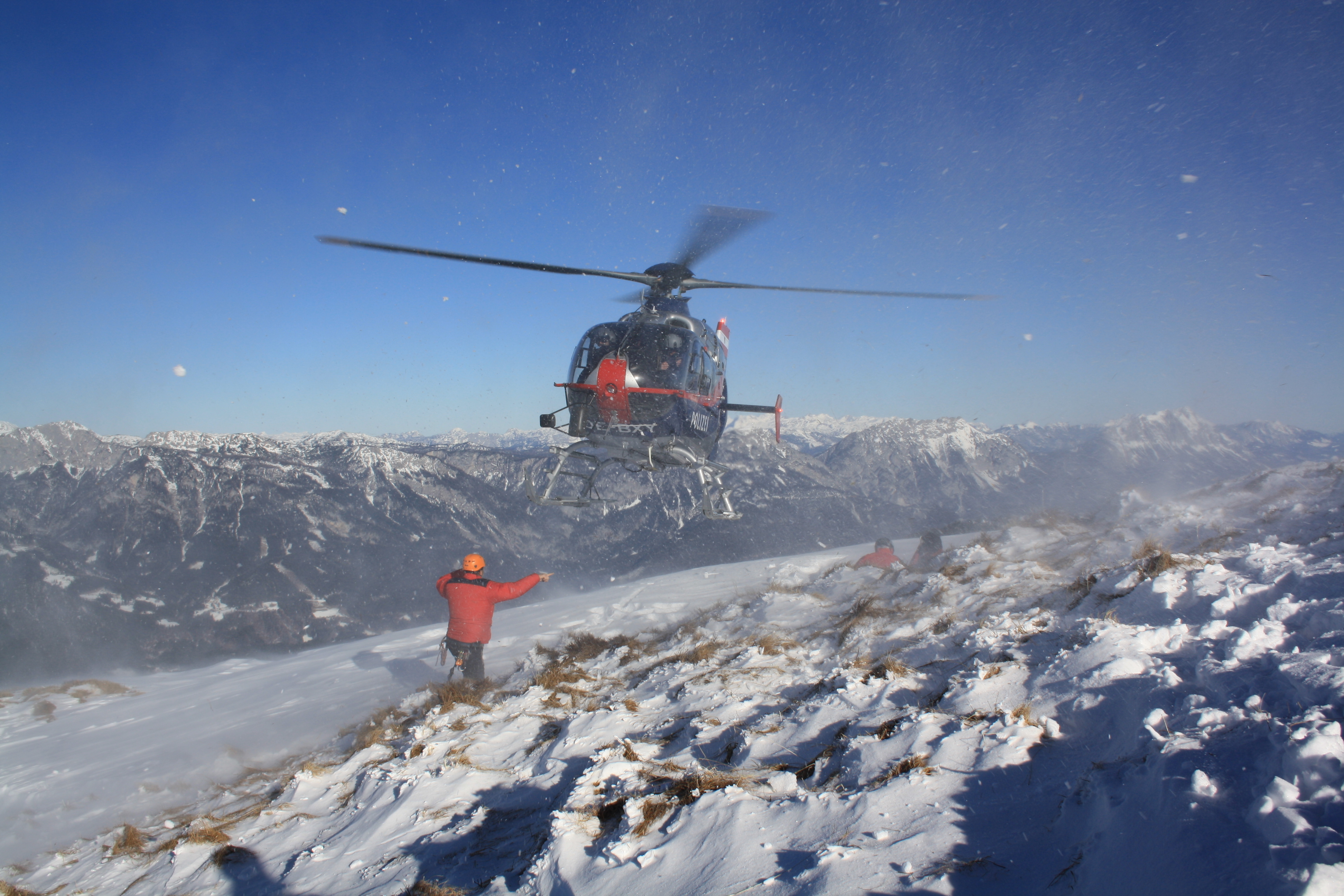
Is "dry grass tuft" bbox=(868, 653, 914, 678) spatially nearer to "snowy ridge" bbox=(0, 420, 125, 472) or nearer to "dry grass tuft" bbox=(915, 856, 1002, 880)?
"dry grass tuft" bbox=(915, 856, 1002, 880)

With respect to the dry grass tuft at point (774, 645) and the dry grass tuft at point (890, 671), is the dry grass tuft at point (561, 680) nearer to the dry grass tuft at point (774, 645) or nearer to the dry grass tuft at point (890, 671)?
the dry grass tuft at point (774, 645)

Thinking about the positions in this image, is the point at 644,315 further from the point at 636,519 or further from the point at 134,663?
the point at 636,519

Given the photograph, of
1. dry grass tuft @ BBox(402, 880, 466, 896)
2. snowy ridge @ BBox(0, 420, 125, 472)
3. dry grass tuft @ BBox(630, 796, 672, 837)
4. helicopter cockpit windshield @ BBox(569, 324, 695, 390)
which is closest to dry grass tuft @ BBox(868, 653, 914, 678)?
dry grass tuft @ BBox(630, 796, 672, 837)

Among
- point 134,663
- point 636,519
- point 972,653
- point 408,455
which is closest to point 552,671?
point 972,653

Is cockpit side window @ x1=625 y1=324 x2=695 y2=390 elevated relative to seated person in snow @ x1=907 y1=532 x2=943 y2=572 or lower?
elevated

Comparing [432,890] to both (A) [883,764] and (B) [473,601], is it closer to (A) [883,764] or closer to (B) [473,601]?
(A) [883,764]
